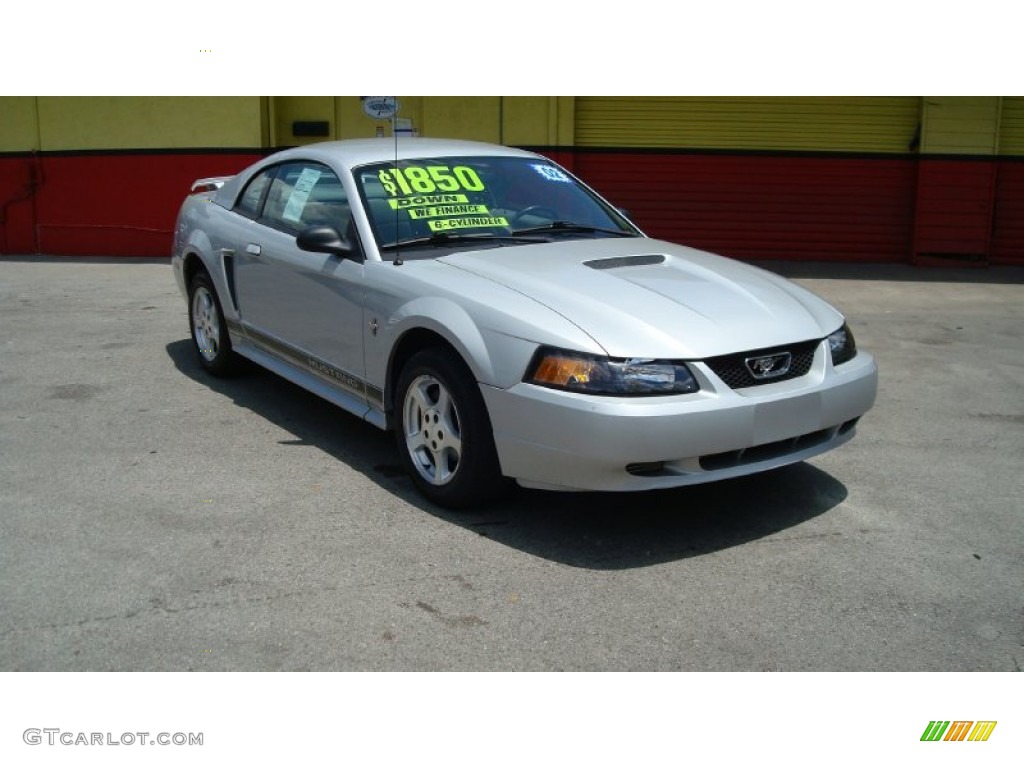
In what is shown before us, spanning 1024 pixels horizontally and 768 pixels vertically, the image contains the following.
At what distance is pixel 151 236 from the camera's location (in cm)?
1322

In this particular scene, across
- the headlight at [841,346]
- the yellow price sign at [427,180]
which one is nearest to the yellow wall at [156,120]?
the yellow price sign at [427,180]

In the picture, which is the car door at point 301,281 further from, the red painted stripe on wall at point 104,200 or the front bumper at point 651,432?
the red painted stripe on wall at point 104,200

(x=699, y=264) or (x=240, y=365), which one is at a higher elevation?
(x=699, y=264)

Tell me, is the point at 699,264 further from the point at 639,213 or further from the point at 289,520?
the point at 639,213

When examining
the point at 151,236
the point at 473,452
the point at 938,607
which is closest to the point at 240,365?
the point at 473,452

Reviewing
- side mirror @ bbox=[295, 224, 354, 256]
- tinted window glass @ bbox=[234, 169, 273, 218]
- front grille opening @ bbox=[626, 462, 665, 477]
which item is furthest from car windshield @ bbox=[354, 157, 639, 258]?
front grille opening @ bbox=[626, 462, 665, 477]

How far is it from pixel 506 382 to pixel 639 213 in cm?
921

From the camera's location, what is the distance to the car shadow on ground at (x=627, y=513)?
15.2 ft

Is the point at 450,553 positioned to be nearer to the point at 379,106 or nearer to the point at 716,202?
the point at 379,106

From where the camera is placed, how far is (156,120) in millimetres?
13008

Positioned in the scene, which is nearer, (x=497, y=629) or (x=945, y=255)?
(x=497, y=629)

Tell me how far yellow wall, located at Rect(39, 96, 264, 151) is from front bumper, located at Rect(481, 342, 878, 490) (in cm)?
931

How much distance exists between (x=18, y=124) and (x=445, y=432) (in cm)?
1034

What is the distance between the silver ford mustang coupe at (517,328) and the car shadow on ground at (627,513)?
0.74 ft
